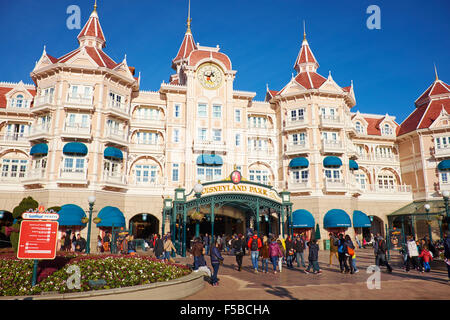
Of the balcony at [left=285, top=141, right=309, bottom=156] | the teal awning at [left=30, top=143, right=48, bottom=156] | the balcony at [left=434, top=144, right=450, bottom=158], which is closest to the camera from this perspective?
the teal awning at [left=30, top=143, right=48, bottom=156]

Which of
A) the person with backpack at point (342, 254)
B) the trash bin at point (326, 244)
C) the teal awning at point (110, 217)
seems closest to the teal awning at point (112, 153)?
the teal awning at point (110, 217)

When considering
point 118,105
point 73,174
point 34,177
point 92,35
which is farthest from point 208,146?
point 92,35

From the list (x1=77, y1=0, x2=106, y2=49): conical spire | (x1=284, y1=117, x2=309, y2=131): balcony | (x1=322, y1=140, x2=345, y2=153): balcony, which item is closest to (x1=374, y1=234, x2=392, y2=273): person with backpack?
(x1=322, y1=140, x2=345, y2=153): balcony

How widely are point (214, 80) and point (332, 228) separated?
20240 millimetres

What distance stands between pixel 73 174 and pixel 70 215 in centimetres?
390

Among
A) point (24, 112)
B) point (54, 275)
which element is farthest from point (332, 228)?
point (24, 112)

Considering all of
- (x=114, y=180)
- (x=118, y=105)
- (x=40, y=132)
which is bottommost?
(x=114, y=180)

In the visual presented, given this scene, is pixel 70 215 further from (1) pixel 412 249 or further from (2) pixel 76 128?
(1) pixel 412 249

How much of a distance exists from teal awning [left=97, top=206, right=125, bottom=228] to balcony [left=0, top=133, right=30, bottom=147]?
11501 millimetres

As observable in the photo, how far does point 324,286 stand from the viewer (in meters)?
11.9

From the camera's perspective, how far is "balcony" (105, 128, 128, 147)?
30775 millimetres

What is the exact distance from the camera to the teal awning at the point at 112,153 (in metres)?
30.2

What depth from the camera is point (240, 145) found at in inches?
1431

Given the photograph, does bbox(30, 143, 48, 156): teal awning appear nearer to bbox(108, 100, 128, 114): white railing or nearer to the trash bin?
bbox(108, 100, 128, 114): white railing
